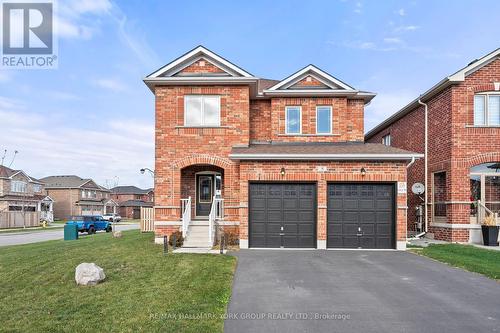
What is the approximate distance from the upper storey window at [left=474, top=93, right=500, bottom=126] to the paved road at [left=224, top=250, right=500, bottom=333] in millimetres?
7826

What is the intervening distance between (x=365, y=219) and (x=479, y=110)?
292 inches

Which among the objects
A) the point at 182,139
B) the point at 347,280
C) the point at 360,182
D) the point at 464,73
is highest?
the point at 464,73

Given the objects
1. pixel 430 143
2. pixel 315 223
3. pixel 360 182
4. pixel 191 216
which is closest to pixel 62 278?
pixel 191 216

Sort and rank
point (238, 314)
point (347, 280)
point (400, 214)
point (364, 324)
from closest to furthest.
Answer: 1. point (364, 324)
2. point (238, 314)
3. point (347, 280)
4. point (400, 214)

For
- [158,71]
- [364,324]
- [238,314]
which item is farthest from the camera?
[158,71]

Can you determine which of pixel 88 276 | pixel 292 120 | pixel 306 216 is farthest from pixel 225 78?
pixel 88 276

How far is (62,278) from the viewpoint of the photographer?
29.1ft

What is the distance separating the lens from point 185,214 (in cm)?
1402

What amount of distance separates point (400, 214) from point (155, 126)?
421 inches

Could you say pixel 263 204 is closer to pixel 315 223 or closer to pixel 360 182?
pixel 315 223

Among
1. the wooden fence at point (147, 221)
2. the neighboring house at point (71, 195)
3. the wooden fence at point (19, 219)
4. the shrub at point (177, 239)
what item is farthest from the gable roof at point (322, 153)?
the neighboring house at point (71, 195)

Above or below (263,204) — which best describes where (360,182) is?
above

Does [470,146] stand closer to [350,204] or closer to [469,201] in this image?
[469,201]

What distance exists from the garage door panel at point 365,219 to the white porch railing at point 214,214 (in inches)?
174
